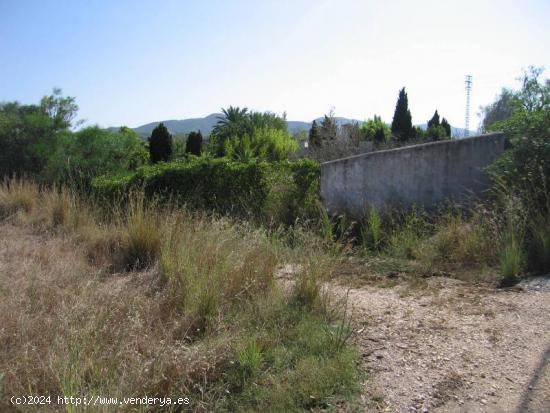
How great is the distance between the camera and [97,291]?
11.1ft

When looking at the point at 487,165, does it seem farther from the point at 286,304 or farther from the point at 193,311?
the point at 193,311

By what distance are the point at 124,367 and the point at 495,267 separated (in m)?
3.66

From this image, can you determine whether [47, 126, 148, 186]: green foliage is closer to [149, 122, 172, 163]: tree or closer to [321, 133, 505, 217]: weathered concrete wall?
[321, 133, 505, 217]: weathered concrete wall

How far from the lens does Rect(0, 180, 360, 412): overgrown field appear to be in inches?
93.1

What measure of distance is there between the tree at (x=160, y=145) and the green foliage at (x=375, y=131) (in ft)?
32.9

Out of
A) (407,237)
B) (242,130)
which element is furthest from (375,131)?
(407,237)

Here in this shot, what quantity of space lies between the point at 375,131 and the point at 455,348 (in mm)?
21636

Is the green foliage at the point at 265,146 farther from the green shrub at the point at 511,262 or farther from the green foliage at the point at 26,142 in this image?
the green shrub at the point at 511,262

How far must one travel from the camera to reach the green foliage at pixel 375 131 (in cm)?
2217

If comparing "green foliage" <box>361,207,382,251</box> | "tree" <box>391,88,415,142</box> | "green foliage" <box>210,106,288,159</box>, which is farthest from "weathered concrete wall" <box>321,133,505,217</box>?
"tree" <box>391,88,415,142</box>

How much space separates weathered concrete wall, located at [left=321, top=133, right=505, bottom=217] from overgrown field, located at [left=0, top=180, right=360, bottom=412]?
126 inches

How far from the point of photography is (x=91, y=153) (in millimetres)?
10406

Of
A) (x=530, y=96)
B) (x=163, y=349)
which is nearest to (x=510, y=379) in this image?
(x=163, y=349)

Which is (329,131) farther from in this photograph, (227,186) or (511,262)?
(511,262)
